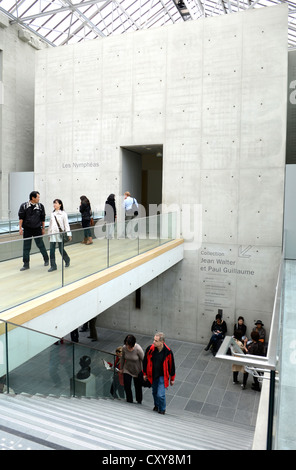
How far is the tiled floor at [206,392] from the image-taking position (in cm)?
912

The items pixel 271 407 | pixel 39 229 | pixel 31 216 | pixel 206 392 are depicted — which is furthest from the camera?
pixel 206 392

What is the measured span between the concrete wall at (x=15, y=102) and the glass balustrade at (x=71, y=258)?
10330 mm

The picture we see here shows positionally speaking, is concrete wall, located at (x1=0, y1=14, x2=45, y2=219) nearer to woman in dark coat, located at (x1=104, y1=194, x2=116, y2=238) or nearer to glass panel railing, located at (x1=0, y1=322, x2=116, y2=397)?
woman in dark coat, located at (x1=104, y1=194, x2=116, y2=238)

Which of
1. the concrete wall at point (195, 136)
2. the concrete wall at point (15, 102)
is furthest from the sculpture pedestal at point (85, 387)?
the concrete wall at point (15, 102)

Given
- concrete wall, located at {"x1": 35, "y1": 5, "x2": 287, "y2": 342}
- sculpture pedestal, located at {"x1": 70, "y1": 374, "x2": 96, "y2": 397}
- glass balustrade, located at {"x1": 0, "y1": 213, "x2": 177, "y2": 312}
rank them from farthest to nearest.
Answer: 1. concrete wall, located at {"x1": 35, "y1": 5, "x2": 287, "y2": 342}
2. sculpture pedestal, located at {"x1": 70, "y1": 374, "x2": 96, "y2": 397}
3. glass balustrade, located at {"x1": 0, "y1": 213, "x2": 177, "y2": 312}

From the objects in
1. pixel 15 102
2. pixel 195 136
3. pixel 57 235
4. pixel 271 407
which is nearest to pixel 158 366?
pixel 57 235

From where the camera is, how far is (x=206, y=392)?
10.2 meters

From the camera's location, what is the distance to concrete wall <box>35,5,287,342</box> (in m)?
12.8

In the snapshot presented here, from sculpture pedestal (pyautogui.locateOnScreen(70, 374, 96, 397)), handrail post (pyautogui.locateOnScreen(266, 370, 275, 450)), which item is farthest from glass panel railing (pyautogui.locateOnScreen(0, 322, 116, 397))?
handrail post (pyautogui.locateOnScreen(266, 370, 275, 450))

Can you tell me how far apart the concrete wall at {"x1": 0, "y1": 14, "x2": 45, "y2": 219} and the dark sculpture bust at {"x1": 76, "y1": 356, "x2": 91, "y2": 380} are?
1348 cm

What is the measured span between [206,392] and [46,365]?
6.77 metres

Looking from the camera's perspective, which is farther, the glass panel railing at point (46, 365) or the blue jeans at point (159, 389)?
the blue jeans at point (159, 389)

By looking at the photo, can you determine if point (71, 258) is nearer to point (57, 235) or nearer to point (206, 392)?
point (57, 235)

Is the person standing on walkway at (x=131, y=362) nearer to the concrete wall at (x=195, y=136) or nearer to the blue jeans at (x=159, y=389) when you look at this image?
the blue jeans at (x=159, y=389)
